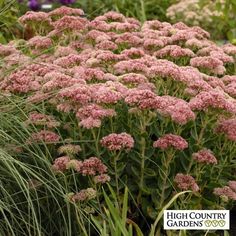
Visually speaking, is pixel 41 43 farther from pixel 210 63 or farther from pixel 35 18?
pixel 210 63

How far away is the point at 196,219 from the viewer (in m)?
2.24

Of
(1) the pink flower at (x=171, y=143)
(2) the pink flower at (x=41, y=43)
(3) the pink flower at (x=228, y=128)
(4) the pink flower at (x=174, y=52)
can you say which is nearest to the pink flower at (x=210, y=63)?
(4) the pink flower at (x=174, y=52)

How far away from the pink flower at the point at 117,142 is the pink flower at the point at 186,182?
11.3 inches

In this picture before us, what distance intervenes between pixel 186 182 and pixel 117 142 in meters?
0.38

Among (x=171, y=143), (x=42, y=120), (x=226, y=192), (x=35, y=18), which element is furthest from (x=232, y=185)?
(x=35, y=18)

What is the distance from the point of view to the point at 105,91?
258 centimetres

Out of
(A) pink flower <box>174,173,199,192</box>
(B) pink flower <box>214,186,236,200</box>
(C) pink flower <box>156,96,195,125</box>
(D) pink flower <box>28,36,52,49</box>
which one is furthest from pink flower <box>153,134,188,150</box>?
(D) pink flower <box>28,36,52,49</box>

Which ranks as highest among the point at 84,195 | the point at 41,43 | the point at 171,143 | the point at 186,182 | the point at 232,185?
the point at 41,43

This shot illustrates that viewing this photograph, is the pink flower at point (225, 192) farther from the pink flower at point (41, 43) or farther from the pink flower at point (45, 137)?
the pink flower at point (41, 43)

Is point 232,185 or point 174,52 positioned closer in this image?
point 232,185

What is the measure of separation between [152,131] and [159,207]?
1.17ft

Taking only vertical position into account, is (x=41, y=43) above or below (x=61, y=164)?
above

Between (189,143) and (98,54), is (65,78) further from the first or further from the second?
(189,143)

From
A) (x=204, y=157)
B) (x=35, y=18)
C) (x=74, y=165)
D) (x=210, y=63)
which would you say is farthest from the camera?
(x=35, y=18)
